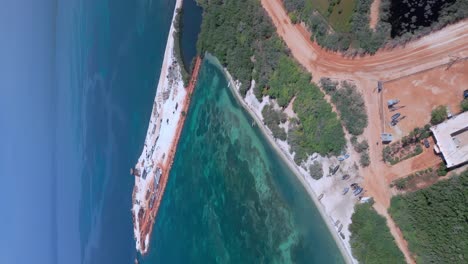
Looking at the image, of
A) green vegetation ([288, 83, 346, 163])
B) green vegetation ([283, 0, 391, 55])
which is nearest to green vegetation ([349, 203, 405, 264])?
green vegetation ([288, 83, 346, 163])

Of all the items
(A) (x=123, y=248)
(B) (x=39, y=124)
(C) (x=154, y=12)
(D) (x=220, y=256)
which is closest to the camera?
(D) (x=220, y=256)

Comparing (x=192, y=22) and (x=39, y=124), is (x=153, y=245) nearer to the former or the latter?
(x=192, y=22)

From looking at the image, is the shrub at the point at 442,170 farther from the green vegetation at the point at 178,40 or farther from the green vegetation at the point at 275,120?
the green vegetation at the point at 178,40

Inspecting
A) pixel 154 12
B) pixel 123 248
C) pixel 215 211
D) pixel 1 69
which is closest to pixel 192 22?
pixel 154 12

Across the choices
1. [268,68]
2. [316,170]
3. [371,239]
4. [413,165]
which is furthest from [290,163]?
[413,165]

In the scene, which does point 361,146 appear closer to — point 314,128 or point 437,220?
point 314,128

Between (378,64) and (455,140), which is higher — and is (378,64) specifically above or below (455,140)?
above
